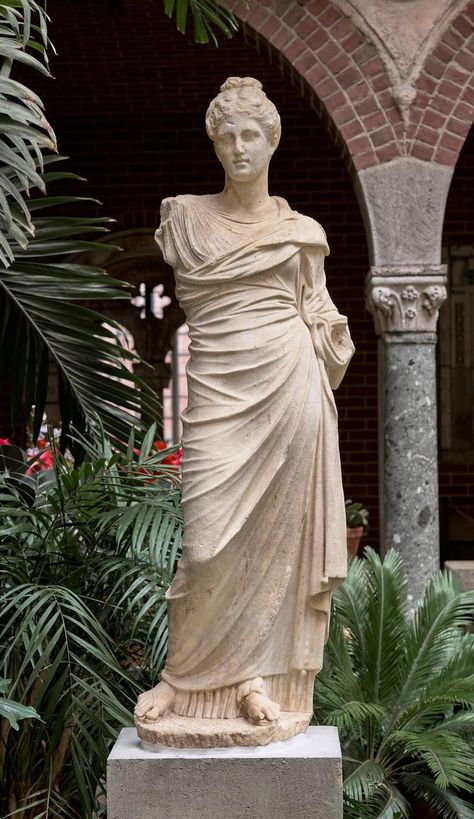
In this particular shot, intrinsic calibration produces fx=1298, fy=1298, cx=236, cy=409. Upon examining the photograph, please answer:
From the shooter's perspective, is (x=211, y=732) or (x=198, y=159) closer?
(x=211, y=732)

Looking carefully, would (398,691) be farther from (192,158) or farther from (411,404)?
(192,158)

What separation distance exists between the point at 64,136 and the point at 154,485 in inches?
243

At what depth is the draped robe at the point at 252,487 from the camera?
342cm

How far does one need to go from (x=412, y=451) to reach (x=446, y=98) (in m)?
1.93

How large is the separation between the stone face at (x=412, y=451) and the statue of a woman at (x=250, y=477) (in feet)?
11.1

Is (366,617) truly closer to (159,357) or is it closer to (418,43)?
(418,43)

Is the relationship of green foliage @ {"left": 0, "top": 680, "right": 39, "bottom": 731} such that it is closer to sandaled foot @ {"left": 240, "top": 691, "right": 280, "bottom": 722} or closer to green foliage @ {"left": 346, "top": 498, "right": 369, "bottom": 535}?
sandaled foot @ {"left": 240, "top": 691, "right": 280, "bottom": 722}

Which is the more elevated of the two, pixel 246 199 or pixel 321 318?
pixel 246 199

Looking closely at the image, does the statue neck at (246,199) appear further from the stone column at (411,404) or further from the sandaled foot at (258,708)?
the stone column at (411,404)

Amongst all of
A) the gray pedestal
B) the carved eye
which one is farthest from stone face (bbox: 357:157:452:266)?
the gray pedestal

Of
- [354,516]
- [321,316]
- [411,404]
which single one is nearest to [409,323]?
[411,404]

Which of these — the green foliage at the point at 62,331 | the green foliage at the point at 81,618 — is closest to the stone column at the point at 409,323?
the green foliage at the point at 62,331

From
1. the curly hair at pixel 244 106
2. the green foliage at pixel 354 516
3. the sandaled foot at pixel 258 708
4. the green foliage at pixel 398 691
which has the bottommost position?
the green foliage at pixel 398 691

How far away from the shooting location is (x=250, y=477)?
344cm
